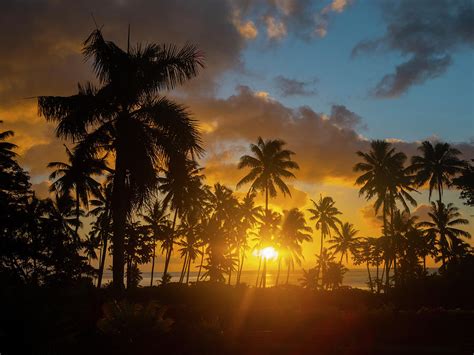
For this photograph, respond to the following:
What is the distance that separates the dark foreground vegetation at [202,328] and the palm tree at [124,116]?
1330 mm

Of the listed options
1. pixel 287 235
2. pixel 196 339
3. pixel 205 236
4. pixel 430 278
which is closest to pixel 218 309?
pixel 196 339

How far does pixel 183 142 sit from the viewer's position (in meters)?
9.96

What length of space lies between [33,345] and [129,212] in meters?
3.61

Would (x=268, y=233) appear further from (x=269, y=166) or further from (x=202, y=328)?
(x=202, y=328)

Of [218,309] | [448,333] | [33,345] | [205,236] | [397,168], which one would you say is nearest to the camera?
[33,345]

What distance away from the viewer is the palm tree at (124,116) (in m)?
9.74

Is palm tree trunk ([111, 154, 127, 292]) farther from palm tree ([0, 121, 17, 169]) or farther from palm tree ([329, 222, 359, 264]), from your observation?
palm tree ([329, 222, 359, 264])

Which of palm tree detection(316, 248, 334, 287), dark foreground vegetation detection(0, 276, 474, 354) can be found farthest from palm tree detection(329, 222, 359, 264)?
dark foreground vegetation detection(0, 276, 474, 354)

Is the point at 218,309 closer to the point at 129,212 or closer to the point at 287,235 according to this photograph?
the point at 129,212

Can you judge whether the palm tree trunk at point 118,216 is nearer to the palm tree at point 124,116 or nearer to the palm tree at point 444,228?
the palm tree at point 124,116

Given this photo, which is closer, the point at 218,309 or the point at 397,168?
the point at 218,309

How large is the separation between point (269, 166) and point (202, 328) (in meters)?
34.1

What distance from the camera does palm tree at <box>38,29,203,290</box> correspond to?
974 cm

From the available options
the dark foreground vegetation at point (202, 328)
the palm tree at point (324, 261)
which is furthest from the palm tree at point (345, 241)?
the dark foreground vegetation at point (202, 328)
